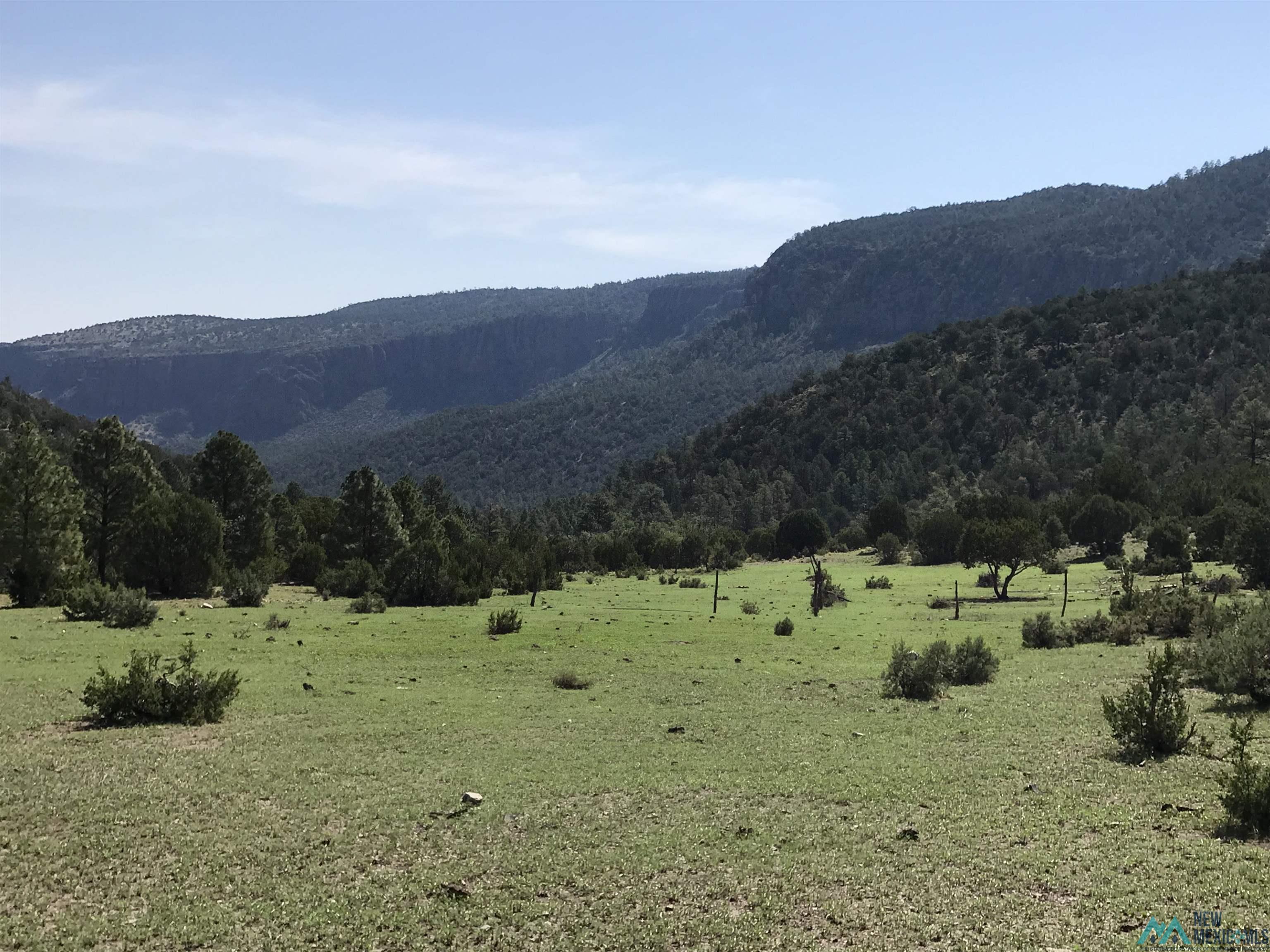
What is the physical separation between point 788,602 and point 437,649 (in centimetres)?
1995

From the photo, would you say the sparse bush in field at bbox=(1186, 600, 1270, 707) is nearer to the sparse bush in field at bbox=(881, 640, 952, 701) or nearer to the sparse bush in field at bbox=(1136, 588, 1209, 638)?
the sparse bush in field at bbox=(881, 640, 952, 701)

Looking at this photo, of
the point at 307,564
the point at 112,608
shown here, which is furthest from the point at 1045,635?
the point at 307,564

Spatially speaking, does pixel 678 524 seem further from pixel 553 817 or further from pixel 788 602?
pixel 553 817

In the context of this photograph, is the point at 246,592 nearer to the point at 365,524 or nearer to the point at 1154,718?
the point at 365,524

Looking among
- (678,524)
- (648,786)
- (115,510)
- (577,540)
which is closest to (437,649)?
(648,786)

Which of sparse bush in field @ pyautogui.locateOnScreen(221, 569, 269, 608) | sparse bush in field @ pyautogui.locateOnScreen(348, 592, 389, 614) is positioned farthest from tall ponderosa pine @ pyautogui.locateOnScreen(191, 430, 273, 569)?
sparse bush in field @ pyautogui.locateOnScreen(348, 592, 389, 614)

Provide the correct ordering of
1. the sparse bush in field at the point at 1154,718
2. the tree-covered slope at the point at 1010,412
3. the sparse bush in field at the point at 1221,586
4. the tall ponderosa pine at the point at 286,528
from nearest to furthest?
the sparse bush in field at the point at 1154,718, the sparse bush in field at the point at 1221,586, the tall ponderosa pine at the point at 286,528, the tree-covered slope at the point at 1010,412

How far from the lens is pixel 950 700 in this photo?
1872 centimetres

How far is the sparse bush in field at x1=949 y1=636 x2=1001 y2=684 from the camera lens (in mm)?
20969

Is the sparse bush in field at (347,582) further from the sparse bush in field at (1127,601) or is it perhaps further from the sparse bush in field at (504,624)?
the sparse bush in field at (1127,601)

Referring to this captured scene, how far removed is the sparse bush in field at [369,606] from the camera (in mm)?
38719

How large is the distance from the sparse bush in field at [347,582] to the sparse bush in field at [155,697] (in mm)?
29871

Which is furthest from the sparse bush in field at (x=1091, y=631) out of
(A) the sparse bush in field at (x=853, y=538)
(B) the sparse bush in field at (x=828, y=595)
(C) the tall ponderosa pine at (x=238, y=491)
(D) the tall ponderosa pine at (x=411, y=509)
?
(A) the sparse bush in field at (x=853, y=538)

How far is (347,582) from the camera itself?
156 feet
